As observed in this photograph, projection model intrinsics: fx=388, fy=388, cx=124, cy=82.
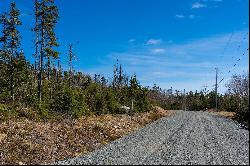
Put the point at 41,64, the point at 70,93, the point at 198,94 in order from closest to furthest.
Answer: the point at 70,93 → the point at 41,64 → the point at 198,94

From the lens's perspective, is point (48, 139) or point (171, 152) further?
point (48, 139)

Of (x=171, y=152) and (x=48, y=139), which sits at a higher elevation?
(x=48, y=139)

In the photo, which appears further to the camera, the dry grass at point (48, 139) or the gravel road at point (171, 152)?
the dry grass at point (48, 139)

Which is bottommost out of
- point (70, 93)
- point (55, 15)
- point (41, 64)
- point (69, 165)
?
point (69, 165)

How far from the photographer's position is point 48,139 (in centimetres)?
2253

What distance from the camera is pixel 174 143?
23594 mm

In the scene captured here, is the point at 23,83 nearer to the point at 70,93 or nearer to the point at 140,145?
the point at 70,93

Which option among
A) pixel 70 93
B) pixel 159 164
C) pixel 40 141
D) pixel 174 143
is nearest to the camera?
pixel 159 164

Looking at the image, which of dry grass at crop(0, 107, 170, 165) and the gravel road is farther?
dry grass at crop(0, 107, 170, 165)

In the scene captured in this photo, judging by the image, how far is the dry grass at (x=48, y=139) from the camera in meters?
18.6

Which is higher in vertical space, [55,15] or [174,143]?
[55,15]

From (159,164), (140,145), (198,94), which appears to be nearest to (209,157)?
(159,164)

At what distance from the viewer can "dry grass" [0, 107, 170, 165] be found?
18609 mm

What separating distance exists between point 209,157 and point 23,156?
8720mm
